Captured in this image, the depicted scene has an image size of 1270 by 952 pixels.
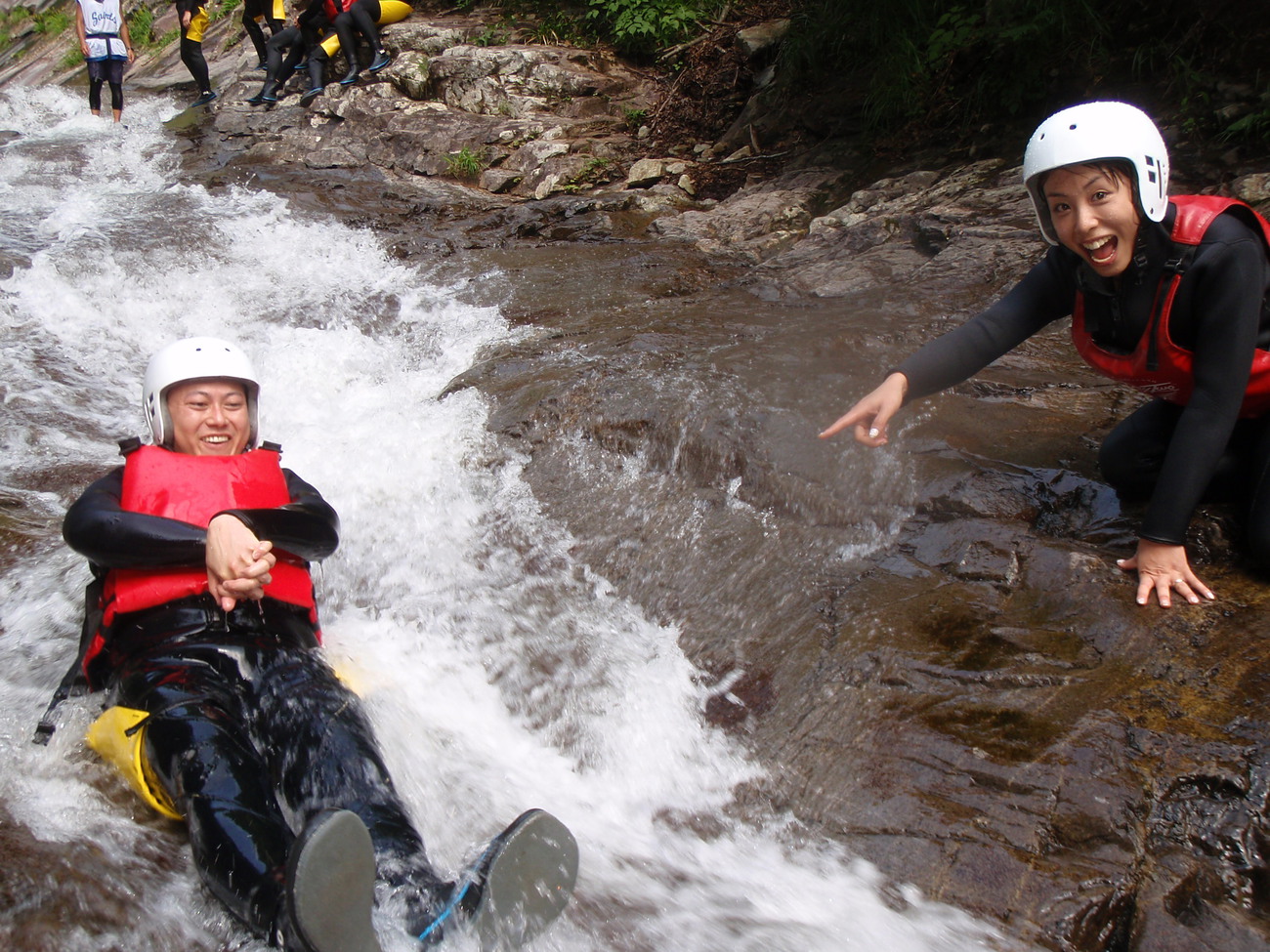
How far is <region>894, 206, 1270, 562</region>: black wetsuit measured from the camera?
8.06 ft

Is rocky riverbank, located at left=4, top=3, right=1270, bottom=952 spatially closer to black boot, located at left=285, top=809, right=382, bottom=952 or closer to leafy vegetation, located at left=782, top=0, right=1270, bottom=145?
leafy vegetation, located at left=782, top=0, right=1270, bottom=145

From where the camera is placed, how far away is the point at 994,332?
2926 millimetres

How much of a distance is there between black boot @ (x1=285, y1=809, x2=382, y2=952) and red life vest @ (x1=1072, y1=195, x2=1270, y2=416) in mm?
2568

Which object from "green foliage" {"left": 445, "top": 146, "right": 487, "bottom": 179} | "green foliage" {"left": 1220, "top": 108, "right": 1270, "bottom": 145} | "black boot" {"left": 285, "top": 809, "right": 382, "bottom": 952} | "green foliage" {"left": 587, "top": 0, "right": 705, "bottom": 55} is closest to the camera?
"black boot" {"left": 285, "top": 809, "right": 382, "bottom": 952}

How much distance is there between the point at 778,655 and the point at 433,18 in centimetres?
1288

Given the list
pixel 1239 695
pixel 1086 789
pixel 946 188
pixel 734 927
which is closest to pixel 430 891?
pixel 734 927

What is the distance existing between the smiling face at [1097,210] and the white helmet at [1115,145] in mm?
40

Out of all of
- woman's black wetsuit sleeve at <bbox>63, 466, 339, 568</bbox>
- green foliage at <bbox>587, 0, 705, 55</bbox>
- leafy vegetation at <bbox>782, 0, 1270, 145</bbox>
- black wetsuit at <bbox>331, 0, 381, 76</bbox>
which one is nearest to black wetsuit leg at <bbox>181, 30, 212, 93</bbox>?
black wetsuit at <bbox>331, 0, 381, 76</bbox>

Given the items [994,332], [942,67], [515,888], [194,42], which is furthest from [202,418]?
[194,42]

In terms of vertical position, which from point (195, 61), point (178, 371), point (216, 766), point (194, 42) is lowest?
point (216, 766)

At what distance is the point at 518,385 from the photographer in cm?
463

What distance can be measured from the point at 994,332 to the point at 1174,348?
522mm

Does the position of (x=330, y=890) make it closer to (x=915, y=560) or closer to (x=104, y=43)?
(x=915, y=560)

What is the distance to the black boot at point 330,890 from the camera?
5.55 ft
